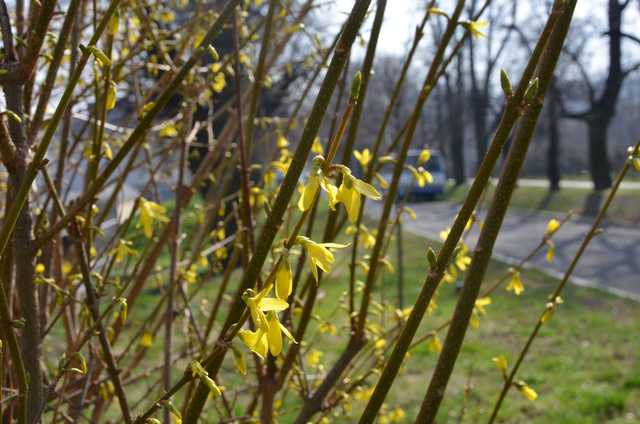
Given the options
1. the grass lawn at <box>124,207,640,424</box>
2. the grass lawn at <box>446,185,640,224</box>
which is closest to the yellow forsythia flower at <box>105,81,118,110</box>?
the grass lawn at <box>124,207,640,424</box>

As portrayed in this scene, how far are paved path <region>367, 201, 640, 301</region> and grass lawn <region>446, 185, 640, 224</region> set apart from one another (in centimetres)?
73

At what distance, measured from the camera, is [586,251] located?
1106cm

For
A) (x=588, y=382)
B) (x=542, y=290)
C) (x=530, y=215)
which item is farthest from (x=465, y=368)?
(x=530, y=215)

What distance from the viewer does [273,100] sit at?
7016mm

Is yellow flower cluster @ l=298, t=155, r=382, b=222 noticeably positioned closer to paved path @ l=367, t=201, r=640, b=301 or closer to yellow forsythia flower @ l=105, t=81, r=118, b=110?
yellow forsythia flower @ l=105, t=81, r=118, b=110

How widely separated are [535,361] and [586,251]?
6.40 m

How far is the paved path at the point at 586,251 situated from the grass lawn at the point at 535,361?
887mm

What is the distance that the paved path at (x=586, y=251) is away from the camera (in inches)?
336

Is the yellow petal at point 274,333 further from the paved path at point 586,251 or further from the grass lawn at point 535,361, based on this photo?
the paved path at point 586,251

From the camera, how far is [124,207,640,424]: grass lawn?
4.21 meters

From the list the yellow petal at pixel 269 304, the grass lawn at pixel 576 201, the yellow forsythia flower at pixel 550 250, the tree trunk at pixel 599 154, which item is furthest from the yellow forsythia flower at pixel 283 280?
the tree trunk at pixel 599 154

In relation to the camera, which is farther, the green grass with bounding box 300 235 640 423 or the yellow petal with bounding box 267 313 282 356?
the green grass with bounding box 300 235 640 423

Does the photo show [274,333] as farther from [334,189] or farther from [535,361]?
[535,361]

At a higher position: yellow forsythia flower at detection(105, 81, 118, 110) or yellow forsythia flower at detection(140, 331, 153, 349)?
yellow forsythia flower at detection(105, 81, 118, 110)
